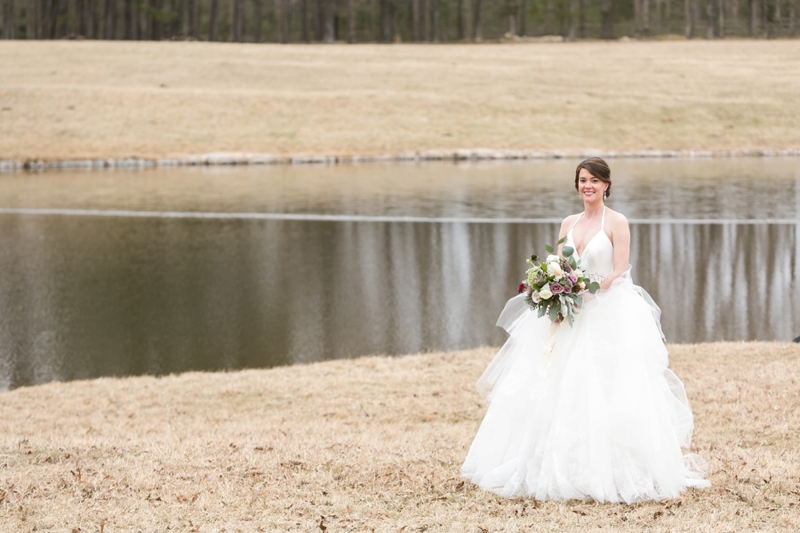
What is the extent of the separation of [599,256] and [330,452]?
259 cm

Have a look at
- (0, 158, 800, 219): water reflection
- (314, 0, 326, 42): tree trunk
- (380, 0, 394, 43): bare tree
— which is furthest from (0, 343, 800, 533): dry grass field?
(314, 0, 326, 42): tree trunk

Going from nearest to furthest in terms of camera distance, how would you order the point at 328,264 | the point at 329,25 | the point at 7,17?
the point at 328,264, the point at 329,25, the point at 7,17

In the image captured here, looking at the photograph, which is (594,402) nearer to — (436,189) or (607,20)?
(436,189)

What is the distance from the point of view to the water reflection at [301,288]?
1277 centimetres

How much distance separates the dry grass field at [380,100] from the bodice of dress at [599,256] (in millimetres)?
35011

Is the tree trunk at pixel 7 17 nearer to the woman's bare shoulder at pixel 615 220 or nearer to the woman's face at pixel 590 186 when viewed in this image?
the woman's face at pixel 590 186

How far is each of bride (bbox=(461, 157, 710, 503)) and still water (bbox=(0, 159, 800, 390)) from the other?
6781 millimetres

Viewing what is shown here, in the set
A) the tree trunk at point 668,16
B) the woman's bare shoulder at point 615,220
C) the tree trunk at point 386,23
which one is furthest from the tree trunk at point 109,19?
the woman's bare shoulder at point 615,220

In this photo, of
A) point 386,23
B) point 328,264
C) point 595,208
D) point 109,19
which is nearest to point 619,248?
point 595,208

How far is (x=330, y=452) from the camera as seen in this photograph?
22.4 ft

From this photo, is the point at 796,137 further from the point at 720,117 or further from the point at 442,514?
the point at 442,514

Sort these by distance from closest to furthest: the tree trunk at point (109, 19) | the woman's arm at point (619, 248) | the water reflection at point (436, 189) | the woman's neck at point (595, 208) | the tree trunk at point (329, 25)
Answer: the woman's arm at point (619, 248), the woman's neck at point (595, 208), the water reflection at point (436, 189), the tree trunk at point (329, 25), the tree trunk at point (109, 19)

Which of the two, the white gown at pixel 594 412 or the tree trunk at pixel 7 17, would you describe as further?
the tree trunk at pixel 7 17

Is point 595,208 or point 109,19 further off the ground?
point 109,19
